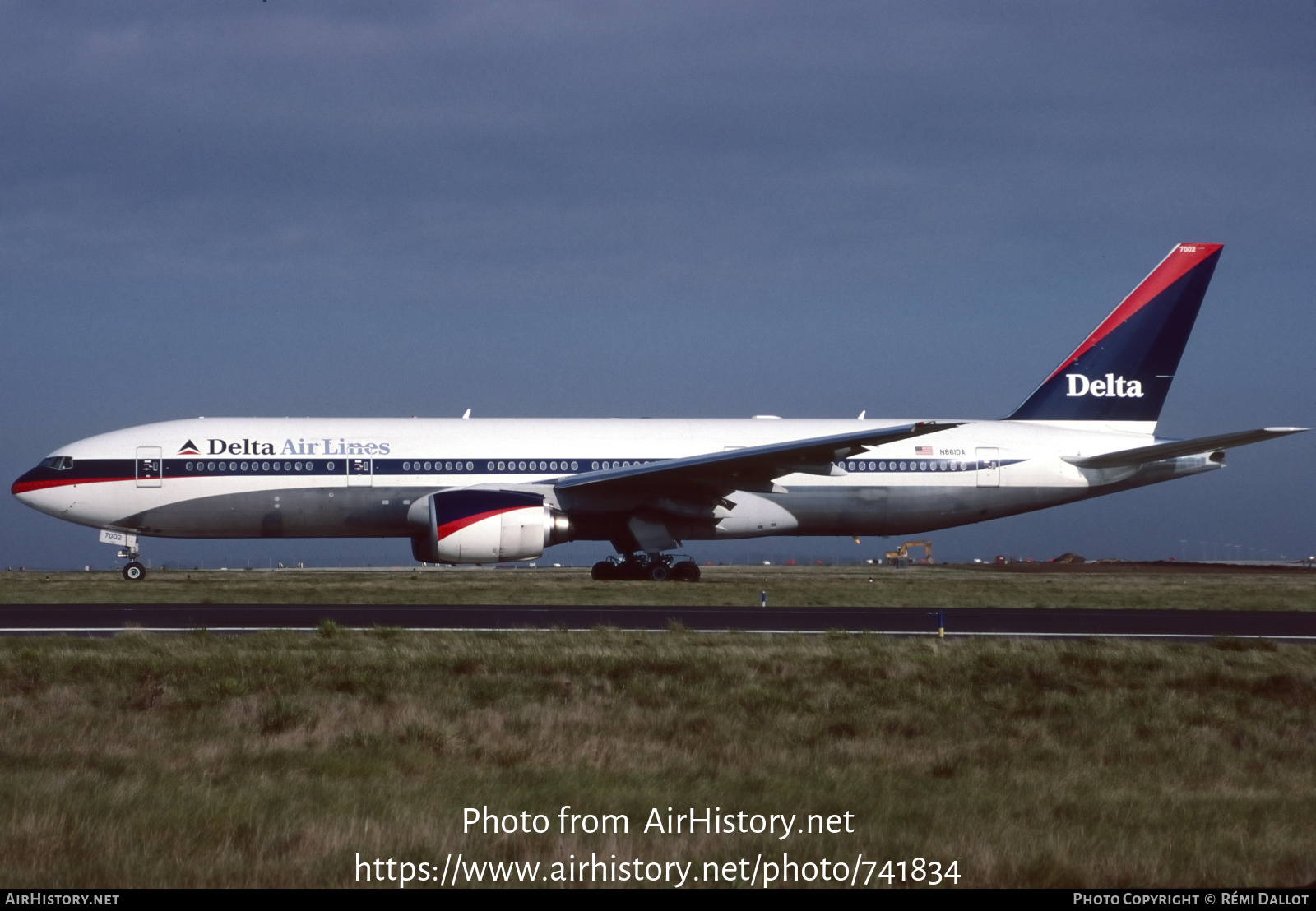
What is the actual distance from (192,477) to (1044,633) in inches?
750

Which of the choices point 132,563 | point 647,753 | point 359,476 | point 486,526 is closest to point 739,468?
point 486,526

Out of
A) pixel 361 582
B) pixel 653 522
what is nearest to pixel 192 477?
pixel 361 582

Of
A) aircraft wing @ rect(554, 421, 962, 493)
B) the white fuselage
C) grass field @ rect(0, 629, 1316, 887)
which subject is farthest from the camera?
the white fuselage

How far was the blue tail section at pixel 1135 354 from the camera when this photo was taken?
32.3m

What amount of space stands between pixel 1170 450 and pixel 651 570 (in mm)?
13040

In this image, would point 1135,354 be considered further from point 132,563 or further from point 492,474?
point 132,563

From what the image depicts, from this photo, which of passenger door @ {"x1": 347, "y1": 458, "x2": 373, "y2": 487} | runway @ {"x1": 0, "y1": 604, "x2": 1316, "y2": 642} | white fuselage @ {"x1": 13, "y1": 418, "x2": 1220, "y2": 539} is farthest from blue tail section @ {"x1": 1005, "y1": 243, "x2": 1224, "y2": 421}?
passenger door @ {"x1": 347, "y1": 458, "x2": 373, "y2": 487}

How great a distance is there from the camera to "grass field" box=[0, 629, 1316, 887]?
6.72m

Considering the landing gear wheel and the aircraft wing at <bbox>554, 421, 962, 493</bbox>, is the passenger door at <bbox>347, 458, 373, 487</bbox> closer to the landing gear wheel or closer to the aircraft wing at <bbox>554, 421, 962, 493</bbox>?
the aircraft wing at <bbox>554, 421, 962, 493</bbox>

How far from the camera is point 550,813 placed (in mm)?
7652

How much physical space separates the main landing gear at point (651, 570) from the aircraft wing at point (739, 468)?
2.70 meters

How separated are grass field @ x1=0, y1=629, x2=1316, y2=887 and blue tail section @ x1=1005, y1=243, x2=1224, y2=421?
17.6 metres

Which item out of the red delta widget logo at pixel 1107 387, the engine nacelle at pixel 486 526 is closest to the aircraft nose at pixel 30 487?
the engine nacelle at pixel 486 526

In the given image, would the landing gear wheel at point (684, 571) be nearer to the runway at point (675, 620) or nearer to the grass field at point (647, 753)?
the runway at point (675, 620)
